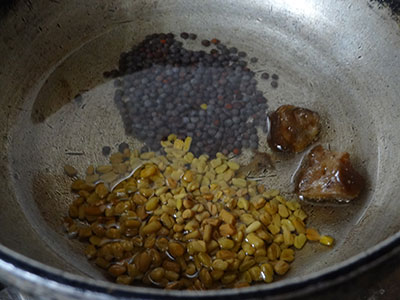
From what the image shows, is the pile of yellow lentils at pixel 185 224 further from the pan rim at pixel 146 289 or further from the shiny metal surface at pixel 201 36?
the pan rim at pixel 146 289

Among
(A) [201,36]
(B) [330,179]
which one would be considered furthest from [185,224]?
(A) [201,36]

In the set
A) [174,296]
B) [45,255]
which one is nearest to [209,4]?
[45,255]

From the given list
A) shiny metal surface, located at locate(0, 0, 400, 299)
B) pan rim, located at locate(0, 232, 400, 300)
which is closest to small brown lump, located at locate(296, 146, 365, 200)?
shiny metal surface, located at locate(0, 0, 400, 299)

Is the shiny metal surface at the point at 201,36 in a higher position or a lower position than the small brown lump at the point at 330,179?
higher

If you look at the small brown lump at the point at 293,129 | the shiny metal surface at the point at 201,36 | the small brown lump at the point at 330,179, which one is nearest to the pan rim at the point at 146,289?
the shiny metal surface at the point at 201,36

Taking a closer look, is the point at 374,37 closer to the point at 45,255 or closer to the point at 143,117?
the point at 143,117

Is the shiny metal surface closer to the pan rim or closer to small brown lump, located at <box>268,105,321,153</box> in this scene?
small brown lump, located at <box>268,105,321,153</box>
